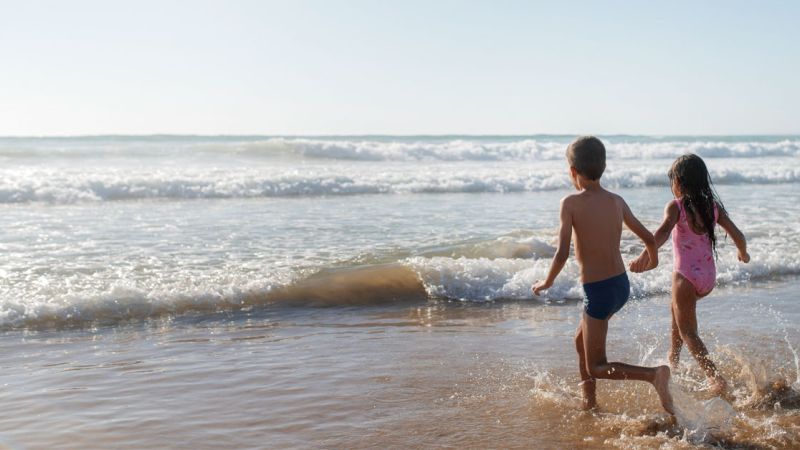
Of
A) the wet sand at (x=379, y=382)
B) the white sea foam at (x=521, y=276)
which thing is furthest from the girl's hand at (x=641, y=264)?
the white sea foam at (x=521, y=276)

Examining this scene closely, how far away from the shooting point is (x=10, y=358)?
5.81 metres

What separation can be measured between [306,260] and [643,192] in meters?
14.5

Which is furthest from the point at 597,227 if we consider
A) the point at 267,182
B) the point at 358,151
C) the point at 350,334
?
the point at 358,151

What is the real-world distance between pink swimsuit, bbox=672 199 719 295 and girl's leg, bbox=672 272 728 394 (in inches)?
1.9

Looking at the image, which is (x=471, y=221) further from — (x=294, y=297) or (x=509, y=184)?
(x=509, y=184)

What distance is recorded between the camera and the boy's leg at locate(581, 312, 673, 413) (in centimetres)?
404

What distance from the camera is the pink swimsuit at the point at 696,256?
15.5ft

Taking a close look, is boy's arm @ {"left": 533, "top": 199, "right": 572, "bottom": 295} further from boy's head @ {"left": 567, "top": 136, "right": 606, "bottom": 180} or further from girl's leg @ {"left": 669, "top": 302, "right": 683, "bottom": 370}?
girl's leg @ {"left": 669, "top": 302, "right": 683, "bottom": 370}

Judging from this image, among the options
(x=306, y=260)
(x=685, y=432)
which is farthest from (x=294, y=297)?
(x=685, y=432)

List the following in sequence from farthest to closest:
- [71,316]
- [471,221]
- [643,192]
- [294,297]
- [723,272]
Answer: [643,192]
[471,221]
[723,272]
[294,297]
[71,316]

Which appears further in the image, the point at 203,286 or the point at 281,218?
the point at 281,218

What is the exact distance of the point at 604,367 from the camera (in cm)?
424

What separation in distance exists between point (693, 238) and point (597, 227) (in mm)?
912

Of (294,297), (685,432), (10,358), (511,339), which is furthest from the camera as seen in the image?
(294,297)
